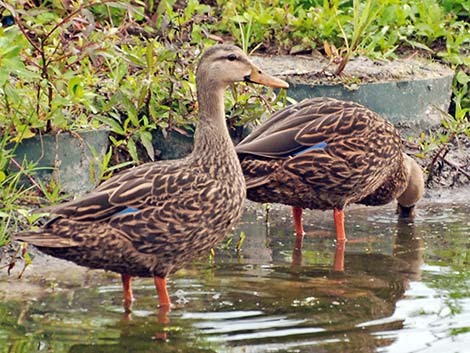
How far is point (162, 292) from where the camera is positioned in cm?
641

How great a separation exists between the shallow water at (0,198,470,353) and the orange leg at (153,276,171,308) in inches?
2.9

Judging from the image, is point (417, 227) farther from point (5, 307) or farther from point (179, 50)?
point (5, 307)

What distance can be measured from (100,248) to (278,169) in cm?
201

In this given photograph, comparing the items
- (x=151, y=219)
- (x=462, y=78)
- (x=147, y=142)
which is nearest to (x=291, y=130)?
(x=147, y=142)

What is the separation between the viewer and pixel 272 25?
10.4 m

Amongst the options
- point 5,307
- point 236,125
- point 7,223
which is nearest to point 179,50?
point 236,125

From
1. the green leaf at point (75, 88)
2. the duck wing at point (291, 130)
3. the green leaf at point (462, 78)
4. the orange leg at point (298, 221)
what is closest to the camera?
the green leaf at point (75, 88)

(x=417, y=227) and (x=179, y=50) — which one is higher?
(x=179, y=50)

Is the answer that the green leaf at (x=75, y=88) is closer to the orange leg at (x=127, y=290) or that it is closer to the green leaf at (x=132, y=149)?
the green leaf at (x=132, y=149)

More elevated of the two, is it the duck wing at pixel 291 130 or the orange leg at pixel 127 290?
the duck wing at pixel 291 130

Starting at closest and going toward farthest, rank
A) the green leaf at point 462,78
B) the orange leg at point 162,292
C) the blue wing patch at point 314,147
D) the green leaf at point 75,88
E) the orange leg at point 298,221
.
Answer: the orange leg at point 162,292
the green leaf at point 75,88
the blue wing patch at point 314,147
the orange leg at point 298,221
the green leaf at point 462,78

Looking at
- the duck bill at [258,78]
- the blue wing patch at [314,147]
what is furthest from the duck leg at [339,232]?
the duck bill at [258,78]

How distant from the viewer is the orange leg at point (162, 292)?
20.9ft

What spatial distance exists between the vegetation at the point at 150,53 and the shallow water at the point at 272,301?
0.89 m
